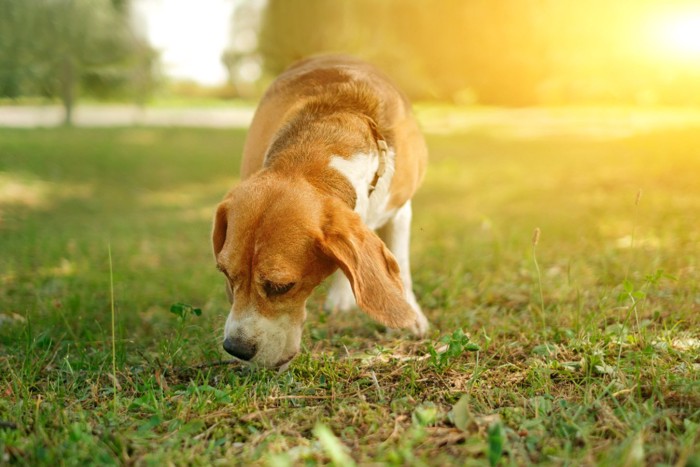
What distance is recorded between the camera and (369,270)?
2812mm

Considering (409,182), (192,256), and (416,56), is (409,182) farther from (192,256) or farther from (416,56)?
(416,56)

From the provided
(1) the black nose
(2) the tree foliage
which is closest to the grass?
(1) the black nose

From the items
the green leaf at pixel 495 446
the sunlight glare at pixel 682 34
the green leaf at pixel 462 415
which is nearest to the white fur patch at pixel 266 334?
the green leaf at pixel 462 415

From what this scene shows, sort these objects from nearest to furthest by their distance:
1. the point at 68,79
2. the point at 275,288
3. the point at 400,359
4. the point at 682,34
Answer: the point at 275,288
the point at 400,359
the point at 68,79
the point at 682,34

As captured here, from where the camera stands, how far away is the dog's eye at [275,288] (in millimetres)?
2904

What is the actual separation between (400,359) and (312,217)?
797 mm

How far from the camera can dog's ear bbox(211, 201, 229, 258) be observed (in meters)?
3.14

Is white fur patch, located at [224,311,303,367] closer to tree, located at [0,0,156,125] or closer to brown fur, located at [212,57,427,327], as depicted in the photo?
brown fur, located at [212,57,427,327]

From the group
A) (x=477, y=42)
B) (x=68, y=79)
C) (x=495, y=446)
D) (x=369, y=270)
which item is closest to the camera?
(x=495, y=446)

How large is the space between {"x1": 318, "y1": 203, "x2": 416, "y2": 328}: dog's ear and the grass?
0.28 m

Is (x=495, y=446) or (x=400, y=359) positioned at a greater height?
(x=495, y=446)

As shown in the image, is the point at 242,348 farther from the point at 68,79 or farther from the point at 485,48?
the point at 485,48

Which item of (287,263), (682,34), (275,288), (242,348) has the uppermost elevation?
(682,34)

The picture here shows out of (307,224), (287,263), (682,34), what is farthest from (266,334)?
(682,34)
